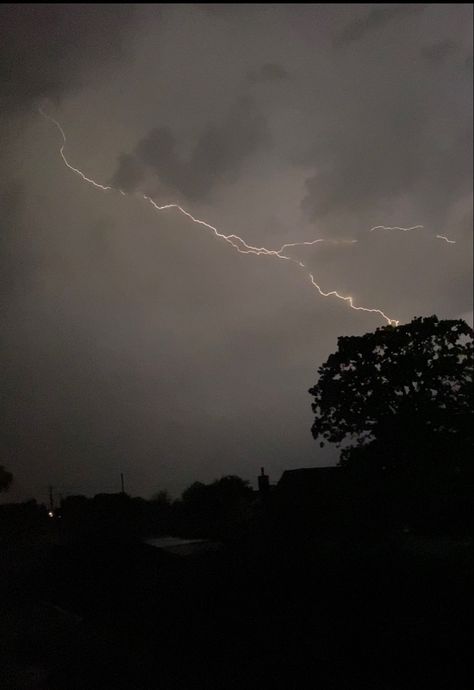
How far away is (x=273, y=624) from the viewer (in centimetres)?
1088

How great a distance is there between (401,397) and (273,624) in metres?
6.05

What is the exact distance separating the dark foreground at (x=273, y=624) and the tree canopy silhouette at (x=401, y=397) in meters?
2.84

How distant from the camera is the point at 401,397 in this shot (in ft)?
49.0

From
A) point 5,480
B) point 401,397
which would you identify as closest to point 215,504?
point 401,397

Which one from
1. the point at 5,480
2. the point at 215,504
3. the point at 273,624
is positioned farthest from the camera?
the point at 5,480

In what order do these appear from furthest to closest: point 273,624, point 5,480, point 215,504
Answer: point 5,480 < point 215,504 < point 273,624

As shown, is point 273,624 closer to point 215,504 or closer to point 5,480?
point 215,504

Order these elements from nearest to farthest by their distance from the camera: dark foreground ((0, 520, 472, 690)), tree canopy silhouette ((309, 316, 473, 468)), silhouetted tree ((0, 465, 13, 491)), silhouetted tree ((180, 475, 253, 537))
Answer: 1. dark foreground ((0, 520, 472, 690))
2. tree canopy silhouette ((309, 316, 473, 468))
3. silhouetted tree ((180, 475, 253, 537))
4. silhouetted tree ((0, 465, 13, 491))

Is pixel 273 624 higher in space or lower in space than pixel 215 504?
lower

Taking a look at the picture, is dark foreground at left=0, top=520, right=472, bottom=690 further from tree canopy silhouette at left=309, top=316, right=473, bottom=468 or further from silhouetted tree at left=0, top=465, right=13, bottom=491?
silhouetted tree at left=0, top=465, right=13, bottom=491

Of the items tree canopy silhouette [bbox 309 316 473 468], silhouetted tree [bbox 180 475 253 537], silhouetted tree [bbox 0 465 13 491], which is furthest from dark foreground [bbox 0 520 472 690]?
silhouetted tree [bbox 0 465 13 491]

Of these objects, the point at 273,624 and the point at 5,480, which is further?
the point at 5,480

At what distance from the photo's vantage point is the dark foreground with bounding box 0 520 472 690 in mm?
8344

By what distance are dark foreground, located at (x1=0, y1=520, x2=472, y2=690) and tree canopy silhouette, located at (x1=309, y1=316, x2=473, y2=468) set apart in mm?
2836
